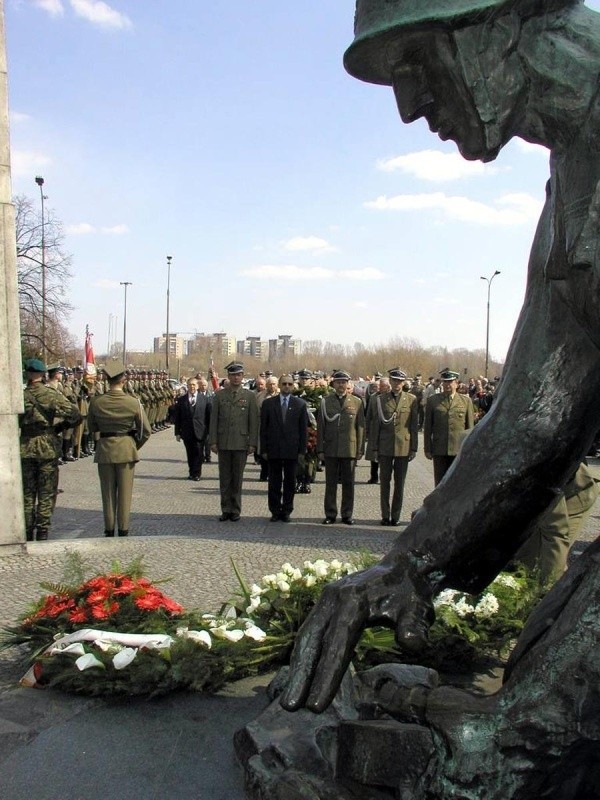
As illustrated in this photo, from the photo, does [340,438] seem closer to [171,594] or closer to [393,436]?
[393,436]

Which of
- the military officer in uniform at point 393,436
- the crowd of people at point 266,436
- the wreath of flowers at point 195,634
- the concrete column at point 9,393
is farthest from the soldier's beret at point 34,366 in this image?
the wreath of flowers at point 195,634

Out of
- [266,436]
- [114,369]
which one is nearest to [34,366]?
[114,369]

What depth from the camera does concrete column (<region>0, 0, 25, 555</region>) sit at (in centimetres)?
693

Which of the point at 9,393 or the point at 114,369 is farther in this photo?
the point at 114,369

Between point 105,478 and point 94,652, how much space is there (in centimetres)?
562

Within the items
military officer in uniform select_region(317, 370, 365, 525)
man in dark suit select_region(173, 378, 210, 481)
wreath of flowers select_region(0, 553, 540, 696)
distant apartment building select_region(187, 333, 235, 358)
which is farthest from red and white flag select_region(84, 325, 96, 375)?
distant apartment building select_region(187, 333, 235, 358)

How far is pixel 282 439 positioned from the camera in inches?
427

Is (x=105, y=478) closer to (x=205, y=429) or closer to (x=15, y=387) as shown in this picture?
(x=15, y=387)

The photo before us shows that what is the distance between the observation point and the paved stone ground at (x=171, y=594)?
8.30 feet

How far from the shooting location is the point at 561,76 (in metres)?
1.56

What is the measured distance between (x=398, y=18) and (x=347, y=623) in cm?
118

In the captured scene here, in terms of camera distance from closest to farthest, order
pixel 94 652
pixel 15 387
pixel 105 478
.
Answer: pixel 94 652
pixel 15 387
pixel 105 478

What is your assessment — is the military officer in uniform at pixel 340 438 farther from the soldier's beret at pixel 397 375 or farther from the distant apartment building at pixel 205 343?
the distant apartment building at pixel 205 343

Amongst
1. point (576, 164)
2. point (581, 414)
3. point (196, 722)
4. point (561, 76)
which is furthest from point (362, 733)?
point (561, 76)
